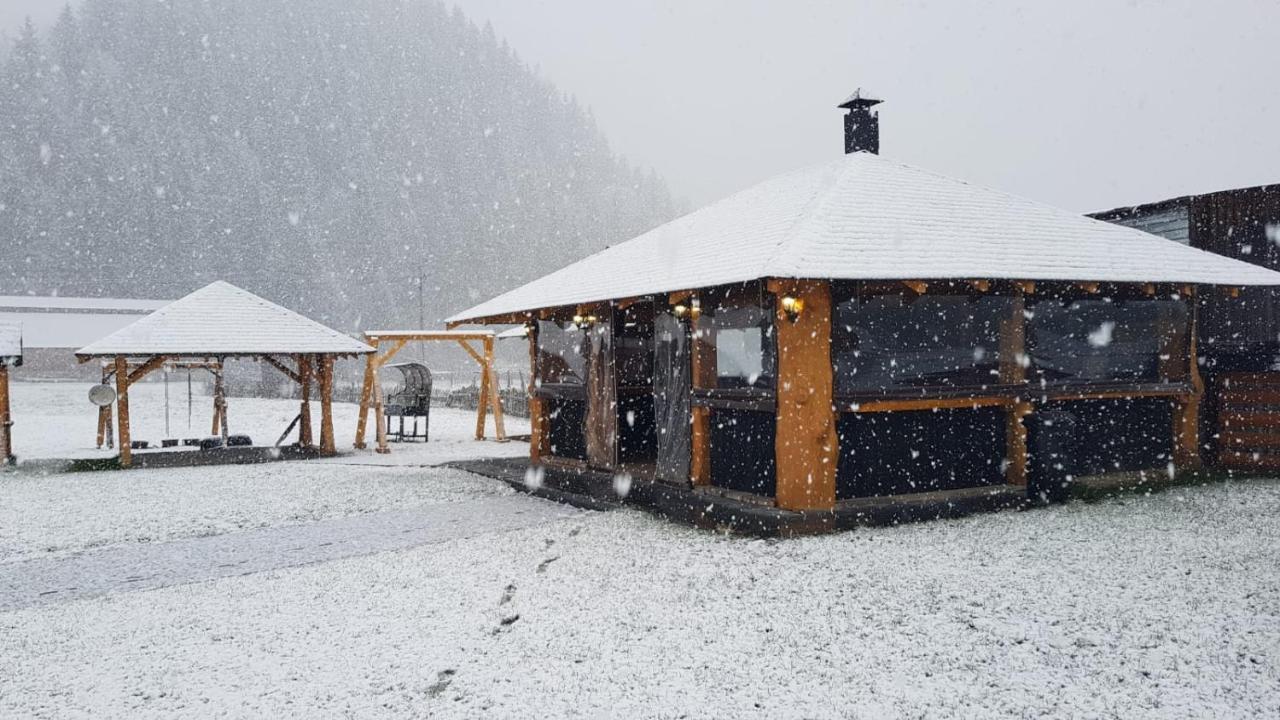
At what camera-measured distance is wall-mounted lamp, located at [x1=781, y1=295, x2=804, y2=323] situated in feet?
26.7

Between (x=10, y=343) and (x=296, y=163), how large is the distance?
8765 centimetres

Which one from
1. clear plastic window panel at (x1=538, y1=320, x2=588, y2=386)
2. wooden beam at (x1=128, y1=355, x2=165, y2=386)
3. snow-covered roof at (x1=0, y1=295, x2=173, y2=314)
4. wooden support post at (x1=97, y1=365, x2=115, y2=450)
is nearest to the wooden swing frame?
wooden beam at (x1=128, y1=355, x2=165, y2=386)

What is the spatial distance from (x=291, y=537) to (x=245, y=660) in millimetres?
3982

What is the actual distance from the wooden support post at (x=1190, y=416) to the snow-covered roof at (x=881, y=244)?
A: 756 millimetres

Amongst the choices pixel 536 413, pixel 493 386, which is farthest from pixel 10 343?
pixel 536 413

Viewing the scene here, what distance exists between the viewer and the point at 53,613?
6.16 metres

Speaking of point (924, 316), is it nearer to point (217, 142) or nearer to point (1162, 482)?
point (1162, 482)

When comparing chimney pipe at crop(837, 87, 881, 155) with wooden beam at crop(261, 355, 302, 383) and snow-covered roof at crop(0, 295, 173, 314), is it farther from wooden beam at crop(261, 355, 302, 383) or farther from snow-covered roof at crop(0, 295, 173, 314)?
snow-covered roof at crop(0, 295, 173, 314)

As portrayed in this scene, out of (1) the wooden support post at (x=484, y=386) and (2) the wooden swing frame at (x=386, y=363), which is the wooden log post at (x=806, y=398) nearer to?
(2) the wooden swing frame at (x=386, y=363)

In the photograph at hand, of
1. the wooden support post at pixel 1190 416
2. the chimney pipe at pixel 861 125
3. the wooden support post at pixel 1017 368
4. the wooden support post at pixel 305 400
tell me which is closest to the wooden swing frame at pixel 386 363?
the wooden support post at pixel 305 400

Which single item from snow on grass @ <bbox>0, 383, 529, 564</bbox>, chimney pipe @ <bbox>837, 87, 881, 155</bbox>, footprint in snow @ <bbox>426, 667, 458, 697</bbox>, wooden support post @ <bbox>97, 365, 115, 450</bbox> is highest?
chimney pipe @ <bbox>837, 87, 881, 155</bbox>

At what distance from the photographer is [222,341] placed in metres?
16.1

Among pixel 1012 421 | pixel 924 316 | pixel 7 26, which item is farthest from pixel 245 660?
pixel 7 26

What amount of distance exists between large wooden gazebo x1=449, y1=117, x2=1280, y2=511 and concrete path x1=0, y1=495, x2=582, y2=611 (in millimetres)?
2131
